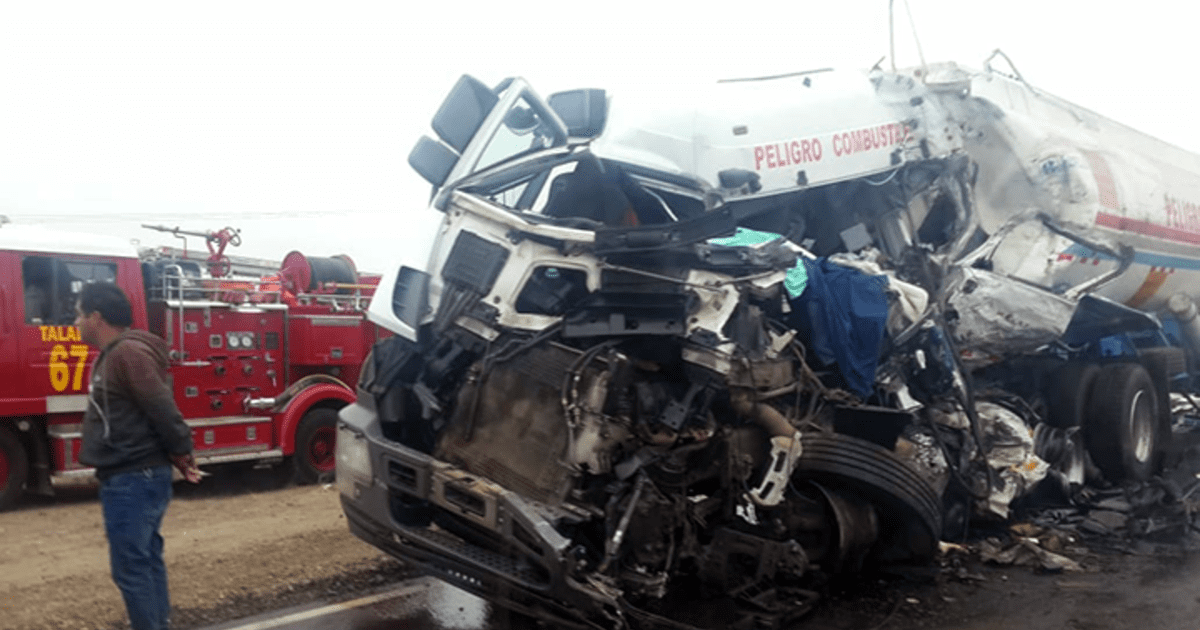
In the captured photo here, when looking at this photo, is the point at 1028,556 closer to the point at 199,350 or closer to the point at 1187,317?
the point at 1187,317

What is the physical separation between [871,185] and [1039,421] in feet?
7.46

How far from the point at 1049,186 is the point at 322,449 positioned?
Result: 7.02 m

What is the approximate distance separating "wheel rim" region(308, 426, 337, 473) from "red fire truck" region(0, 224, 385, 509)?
0.01 meters

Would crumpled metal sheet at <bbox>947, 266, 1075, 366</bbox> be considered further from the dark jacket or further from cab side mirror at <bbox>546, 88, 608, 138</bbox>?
the dark jacket

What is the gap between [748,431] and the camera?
4.70 metres

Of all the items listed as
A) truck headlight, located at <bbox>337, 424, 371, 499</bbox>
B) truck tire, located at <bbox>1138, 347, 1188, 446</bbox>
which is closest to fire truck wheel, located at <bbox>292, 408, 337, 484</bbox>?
truck headlight, located at <bbox>337, 424, 371, 499</bbox>

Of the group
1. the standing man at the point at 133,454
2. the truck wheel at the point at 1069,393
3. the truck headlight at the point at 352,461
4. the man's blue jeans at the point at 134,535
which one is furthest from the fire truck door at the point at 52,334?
the truck wheel at the point at 1069,393

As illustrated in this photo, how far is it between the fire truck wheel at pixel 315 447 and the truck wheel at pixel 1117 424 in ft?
22.3

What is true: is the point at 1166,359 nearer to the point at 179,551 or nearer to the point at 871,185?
the point at 871,185

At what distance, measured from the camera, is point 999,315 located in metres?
6.60

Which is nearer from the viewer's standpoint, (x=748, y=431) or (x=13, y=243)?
(x=748, y=431)

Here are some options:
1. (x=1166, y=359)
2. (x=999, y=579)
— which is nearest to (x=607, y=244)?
(x=999, y=579)

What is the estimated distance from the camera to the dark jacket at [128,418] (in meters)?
3.83

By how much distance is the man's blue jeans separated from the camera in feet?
12.6
